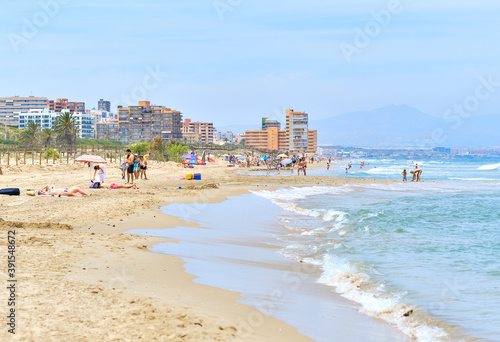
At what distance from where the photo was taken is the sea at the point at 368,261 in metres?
6.11

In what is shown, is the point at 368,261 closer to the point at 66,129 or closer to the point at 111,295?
the point at 111,295

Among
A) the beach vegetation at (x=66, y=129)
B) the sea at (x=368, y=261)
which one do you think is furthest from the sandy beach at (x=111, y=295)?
the beach vegetation at (x=66, y=129)

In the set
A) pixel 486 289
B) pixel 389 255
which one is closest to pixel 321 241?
pixel 389 255

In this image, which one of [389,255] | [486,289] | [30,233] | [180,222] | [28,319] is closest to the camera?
[28,319]

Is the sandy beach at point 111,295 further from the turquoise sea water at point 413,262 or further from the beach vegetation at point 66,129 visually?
the beach vegetation at point 66,129

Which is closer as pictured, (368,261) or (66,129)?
(368,261)

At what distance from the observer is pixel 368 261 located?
9.48 meters

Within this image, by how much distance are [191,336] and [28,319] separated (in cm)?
141

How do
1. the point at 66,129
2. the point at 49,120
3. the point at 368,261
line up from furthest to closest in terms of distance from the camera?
the point at 49,120 → the point at 66,129 → the point at 368,261

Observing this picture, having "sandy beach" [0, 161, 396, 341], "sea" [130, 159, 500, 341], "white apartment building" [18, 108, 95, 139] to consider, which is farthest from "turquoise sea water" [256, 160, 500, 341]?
"white apartment building" [18, 108, 95, 139]

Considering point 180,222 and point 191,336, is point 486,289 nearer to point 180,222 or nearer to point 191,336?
point 191,336

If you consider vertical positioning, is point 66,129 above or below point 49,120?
below

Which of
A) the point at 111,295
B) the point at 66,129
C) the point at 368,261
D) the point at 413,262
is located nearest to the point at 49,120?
the point at 66,129

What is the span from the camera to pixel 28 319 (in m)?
4.45
